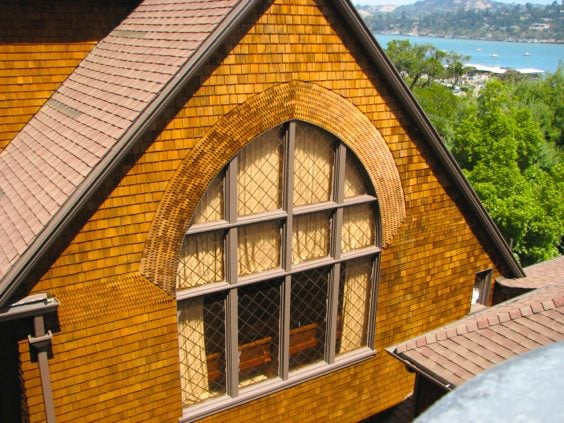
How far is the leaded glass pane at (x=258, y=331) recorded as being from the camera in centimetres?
824

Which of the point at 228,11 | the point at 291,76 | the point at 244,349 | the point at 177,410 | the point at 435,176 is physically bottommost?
the point at 177,410

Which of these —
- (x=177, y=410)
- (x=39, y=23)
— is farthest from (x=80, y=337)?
(x=39, y=23)

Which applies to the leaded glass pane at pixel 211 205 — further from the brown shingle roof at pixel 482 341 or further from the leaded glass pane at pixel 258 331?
the brown shingle roof at pixel 482 341

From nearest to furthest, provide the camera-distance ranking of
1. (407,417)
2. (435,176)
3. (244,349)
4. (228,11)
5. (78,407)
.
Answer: (228,11) < (78,407) < (244,349) < (435,176) < (407,417)

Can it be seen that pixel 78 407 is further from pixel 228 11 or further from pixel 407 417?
pixel 407 417

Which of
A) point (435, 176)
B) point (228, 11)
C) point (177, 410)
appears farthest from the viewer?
point (435, 176)

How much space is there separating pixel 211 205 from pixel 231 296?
135cm

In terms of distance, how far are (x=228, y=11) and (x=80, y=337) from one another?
14.0ft

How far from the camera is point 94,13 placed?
29.1 ft

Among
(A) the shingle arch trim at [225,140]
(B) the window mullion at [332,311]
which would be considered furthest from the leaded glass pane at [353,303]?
(A) the shingle arch trim at [225,140]

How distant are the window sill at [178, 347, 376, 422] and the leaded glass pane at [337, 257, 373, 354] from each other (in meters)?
0.20

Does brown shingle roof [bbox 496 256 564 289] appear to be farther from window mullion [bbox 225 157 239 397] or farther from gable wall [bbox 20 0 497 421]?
window mullion [bbox 225 157 239 397]

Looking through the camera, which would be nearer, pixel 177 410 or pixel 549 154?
pixel 177 410

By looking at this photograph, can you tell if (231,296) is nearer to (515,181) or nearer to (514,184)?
(514,184)
